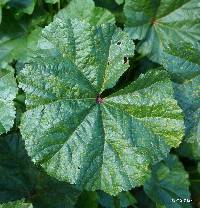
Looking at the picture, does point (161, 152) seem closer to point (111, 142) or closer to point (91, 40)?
point (111, 142)

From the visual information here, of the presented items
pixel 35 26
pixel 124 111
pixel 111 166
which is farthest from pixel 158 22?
pixel 111 166

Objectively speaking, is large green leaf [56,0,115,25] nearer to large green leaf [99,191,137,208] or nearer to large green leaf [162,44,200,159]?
large green leaf [162,44,200,159]

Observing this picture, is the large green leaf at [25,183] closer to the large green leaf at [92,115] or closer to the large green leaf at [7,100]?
the large green leaf at [7,100]

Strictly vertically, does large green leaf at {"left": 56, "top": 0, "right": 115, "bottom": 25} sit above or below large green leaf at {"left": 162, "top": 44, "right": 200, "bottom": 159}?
above

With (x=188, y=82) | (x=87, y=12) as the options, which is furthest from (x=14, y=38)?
(x=188, y=82)

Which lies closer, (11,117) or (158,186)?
(11,117)

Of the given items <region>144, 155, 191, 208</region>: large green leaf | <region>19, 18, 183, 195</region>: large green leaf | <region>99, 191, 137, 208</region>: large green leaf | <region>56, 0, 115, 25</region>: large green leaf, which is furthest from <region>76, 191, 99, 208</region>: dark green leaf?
<region>56, 0, 115, 25</region>: large green leaf
